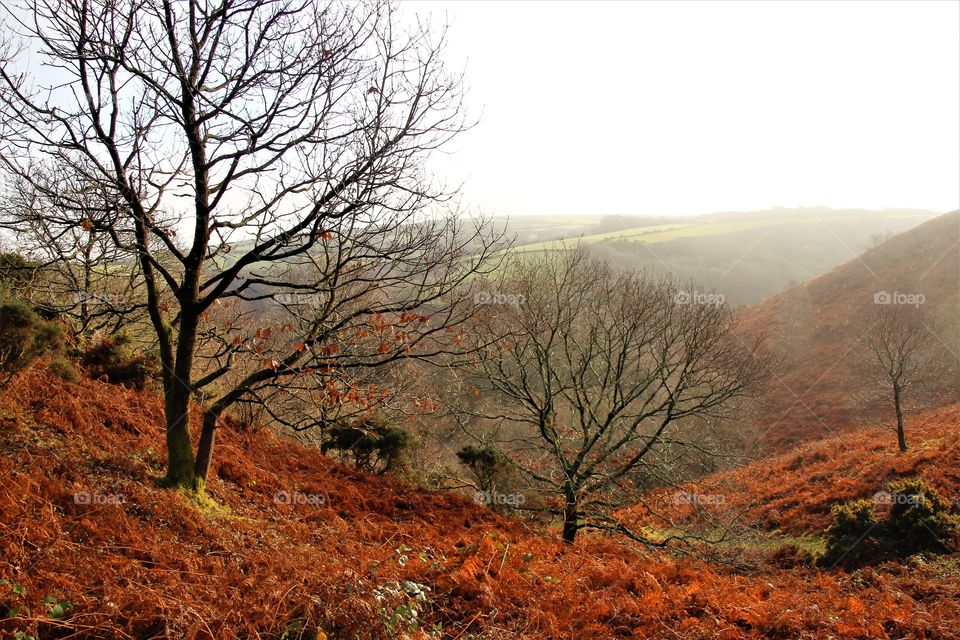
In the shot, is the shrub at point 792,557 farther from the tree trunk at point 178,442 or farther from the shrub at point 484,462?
the tree trunk at point 178,442

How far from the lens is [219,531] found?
5.77 meters

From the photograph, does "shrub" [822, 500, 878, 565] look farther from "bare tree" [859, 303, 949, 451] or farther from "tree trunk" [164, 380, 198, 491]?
"tree trunk" [164, 380, 198, 491]

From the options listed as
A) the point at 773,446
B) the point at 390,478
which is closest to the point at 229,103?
the point at 390,478

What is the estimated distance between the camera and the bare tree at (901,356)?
66.4ft

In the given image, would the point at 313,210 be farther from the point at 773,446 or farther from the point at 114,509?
the point at 773,446

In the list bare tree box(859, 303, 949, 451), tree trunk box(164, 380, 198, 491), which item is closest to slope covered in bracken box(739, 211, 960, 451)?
bare tree box(859, 303, 949, 451)

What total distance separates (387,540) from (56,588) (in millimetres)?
3792

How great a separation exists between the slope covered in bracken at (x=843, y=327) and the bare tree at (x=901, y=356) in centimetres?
65
